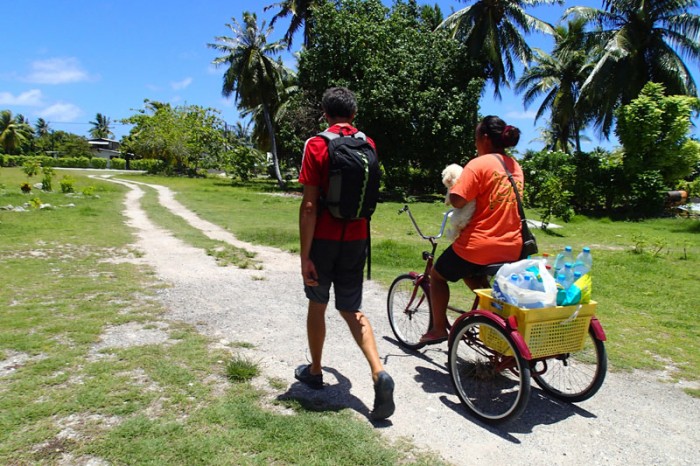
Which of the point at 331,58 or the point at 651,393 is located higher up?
the point at 331,58

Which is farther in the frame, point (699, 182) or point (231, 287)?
point (699, 182)

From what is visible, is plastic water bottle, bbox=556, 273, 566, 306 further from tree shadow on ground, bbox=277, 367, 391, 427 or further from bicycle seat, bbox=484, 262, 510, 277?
tree shadow on ground, bbox=277, 367, 391, 427

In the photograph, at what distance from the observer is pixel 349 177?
2943 mm

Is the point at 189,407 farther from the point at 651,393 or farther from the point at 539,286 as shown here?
the point at 651,393

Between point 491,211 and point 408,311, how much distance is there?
144cm

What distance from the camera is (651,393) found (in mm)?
3809

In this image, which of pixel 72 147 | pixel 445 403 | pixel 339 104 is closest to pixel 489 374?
pixel 445 403

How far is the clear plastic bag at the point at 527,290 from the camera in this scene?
9.73 ft

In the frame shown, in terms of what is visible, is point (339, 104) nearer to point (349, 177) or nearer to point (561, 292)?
point (349, 177)

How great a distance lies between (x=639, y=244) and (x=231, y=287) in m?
8.79

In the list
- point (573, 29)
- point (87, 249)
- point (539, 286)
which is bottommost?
point (87, 249)

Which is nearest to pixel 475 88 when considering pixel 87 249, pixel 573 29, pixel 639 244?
pixel 573 29

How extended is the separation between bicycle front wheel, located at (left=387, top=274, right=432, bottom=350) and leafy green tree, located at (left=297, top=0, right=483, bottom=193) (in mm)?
19255

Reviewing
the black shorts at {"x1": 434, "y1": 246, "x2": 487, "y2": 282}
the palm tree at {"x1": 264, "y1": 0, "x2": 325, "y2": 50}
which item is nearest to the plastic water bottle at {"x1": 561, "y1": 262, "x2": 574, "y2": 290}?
the black shorts at {"x1": 434, "y1": 246, "x2": 487, "y2": 282}
